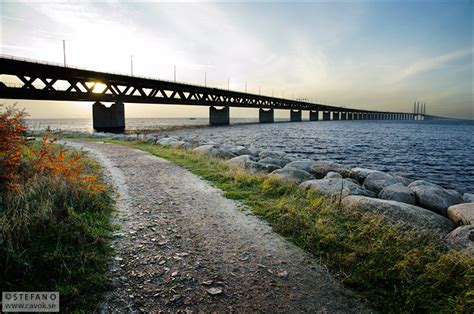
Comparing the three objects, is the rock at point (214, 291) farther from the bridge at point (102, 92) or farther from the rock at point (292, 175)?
the bridge at point (102, 92)

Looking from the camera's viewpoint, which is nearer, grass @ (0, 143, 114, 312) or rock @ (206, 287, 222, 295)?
grass @ (0, 143, 114, 312)

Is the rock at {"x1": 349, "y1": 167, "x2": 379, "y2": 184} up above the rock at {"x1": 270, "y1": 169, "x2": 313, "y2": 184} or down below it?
below

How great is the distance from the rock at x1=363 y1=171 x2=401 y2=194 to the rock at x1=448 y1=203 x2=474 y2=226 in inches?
110

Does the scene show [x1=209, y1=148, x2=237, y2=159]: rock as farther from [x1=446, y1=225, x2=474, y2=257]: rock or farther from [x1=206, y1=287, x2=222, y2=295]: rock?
[x1=206, y1=287, x2=222, y2=295]: rock

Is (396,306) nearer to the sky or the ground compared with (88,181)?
nearer to the ground

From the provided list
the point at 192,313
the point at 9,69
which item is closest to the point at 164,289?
the point at 192,313

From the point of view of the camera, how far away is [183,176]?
9.25 metres

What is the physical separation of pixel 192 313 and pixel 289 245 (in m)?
2.21

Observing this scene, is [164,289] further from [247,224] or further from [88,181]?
[88,181]

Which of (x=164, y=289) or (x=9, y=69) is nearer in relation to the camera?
(x=164, y=289)

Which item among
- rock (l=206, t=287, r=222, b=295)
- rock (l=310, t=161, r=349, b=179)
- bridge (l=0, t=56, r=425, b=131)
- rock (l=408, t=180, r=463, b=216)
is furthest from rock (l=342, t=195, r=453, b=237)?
bridge (l=0, t=56, r=425, b=131)

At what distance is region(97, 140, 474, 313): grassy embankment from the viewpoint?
10.2 feet

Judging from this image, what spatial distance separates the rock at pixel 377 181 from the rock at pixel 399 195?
1.18m

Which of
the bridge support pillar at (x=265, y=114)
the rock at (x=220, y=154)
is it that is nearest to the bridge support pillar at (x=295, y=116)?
the bridge support pillar at (x=265, y=114)
